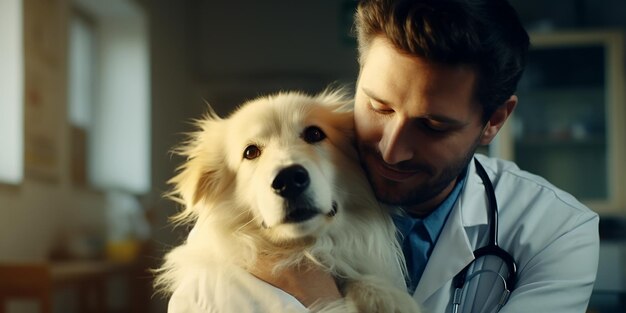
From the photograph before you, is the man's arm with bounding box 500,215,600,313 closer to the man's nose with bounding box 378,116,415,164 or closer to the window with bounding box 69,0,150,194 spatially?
the man's nose with bounding box 378,116,415,164

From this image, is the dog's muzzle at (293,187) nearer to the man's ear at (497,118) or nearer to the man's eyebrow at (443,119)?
the man's eyebrow at (443,119)

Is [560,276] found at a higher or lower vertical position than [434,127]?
lower

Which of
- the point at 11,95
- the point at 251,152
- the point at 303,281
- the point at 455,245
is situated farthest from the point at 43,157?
the point at 455,245

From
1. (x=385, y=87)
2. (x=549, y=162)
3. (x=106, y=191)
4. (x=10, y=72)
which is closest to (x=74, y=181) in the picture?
(x=106, y=191)

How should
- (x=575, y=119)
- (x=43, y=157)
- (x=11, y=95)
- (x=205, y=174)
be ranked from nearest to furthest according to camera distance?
(x=205, y=174)
(x=11, y=95)
(x=43, y=157)
(x=575, y=119)

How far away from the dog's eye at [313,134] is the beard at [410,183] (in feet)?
0.26

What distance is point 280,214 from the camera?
124 cm

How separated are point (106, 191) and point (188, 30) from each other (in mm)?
1819

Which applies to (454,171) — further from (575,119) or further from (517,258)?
(575,119)

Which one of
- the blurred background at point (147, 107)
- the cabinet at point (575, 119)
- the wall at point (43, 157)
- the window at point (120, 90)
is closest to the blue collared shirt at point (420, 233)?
the blurred background at point (147, 107)

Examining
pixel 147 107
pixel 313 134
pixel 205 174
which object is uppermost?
pixel 313 134

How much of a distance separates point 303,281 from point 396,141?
0.98 ft

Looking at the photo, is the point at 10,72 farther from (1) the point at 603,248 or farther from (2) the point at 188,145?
(1) the point at 603,248

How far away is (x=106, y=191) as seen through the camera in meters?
5.10
